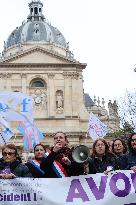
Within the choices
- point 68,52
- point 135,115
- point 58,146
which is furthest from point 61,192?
point 68,52

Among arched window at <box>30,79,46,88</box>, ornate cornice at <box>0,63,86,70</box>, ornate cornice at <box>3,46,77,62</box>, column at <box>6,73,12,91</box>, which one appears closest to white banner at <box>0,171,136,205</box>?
column at <box>6,73,12,91</box>

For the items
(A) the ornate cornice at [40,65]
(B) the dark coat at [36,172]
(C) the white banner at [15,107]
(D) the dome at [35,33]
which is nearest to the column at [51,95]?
(A) the ornate cornice at [40,65]

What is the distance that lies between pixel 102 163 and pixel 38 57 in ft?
126

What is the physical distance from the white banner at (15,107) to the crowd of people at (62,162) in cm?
498

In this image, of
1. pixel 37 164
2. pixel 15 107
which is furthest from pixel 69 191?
pixel 15 107

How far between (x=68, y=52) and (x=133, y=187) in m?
50.5

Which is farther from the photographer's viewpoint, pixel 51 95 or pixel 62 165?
pixel 51 95

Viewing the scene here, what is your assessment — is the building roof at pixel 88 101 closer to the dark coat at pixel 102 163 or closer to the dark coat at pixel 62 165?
the dark coat at pixel 102 163

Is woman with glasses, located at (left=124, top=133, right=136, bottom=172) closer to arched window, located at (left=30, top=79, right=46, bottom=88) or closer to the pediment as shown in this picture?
arched window, located at (left=30, top=79, right=46, bottom=88)

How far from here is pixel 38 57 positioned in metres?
45.5

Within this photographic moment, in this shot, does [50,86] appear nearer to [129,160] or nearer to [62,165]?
[129,160]

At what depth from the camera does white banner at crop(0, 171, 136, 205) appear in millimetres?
6695

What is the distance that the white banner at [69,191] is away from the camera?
6695mm

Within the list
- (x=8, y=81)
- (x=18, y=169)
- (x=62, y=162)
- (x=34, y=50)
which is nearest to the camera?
(x=62, y=162)
